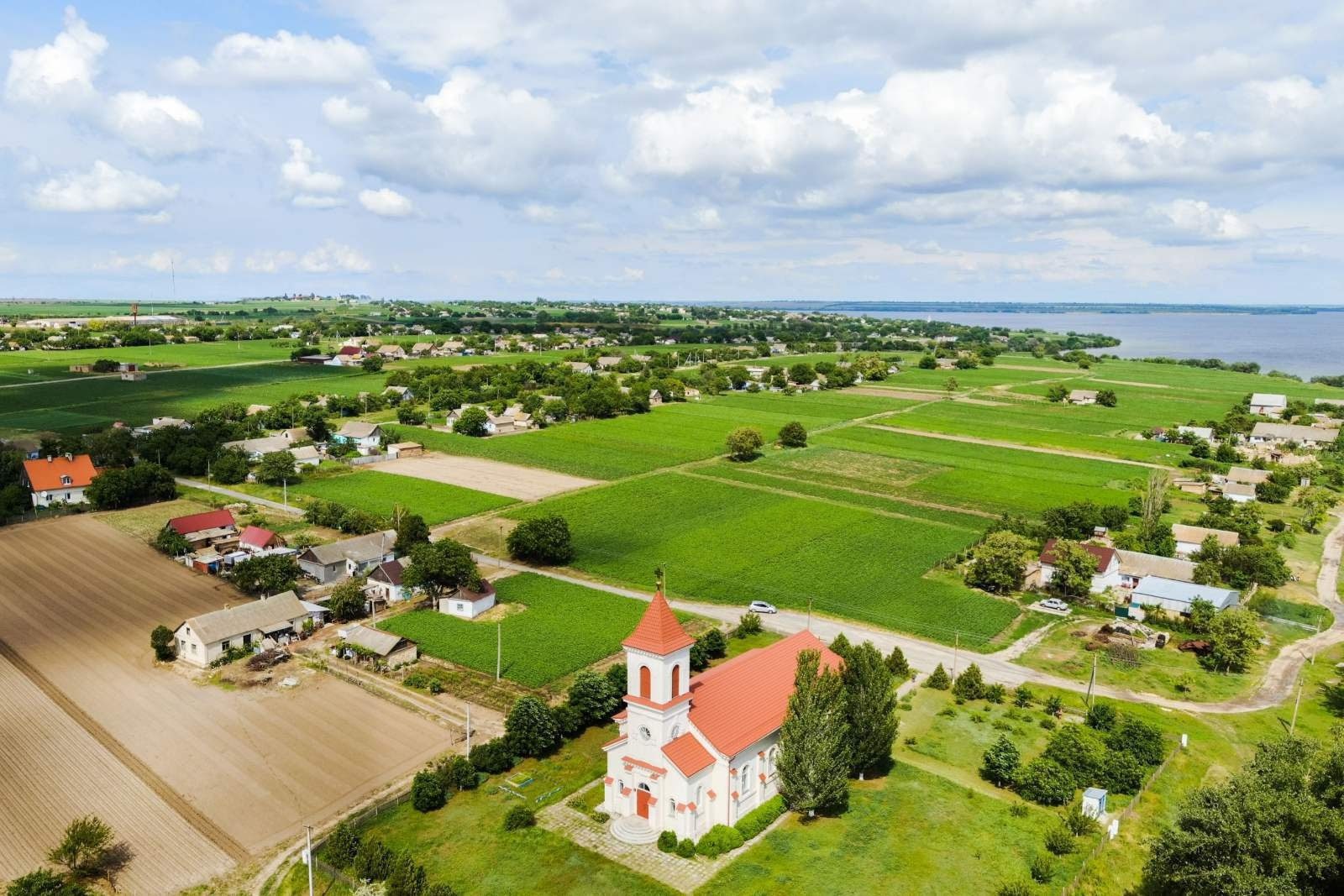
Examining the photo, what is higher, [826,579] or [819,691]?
[819,691]

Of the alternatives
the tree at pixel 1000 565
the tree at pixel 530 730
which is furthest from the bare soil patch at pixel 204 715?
the tree at pixel 1000 565

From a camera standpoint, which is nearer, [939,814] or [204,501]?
[939,814]

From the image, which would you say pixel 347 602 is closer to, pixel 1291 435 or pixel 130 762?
pixel 130 762

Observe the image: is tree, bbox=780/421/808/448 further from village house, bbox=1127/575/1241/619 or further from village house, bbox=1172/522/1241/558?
village house, bbox=1127/575/1241/619

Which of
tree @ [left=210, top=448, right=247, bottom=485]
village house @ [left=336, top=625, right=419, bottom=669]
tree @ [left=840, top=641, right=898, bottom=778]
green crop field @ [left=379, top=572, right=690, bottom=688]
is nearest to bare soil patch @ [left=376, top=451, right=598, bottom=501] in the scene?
tree @ [left=210, top=448, right=247, bottom=485]

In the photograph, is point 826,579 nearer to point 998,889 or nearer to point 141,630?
point 998,889

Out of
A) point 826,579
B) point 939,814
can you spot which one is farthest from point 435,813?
point 826,579
